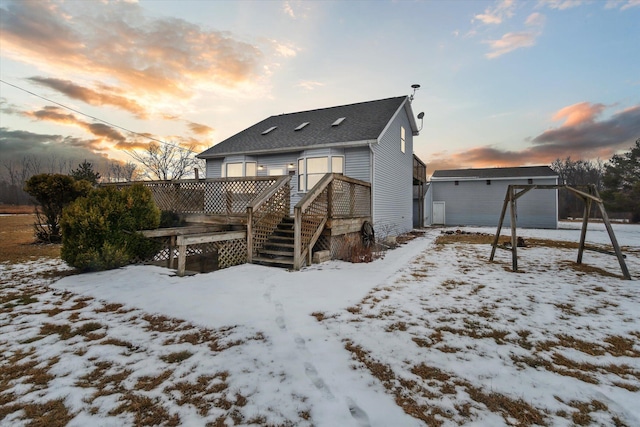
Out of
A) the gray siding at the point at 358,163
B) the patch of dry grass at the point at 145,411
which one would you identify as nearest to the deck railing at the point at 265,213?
the gray siding at the point at 358,163

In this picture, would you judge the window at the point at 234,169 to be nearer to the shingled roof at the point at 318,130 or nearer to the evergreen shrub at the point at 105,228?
the shingled roof at the point at 318,130

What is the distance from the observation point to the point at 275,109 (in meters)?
18.8

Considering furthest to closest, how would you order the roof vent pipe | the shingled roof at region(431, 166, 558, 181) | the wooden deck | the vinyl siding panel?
the shingled roof at region(431, 166, 558, 181) → the roof vent pipe → the vinyl siding panel → the wooden deck

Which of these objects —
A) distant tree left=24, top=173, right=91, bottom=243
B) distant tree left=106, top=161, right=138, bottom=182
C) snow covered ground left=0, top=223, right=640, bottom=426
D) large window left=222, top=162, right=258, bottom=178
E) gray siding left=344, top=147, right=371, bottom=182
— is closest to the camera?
snow covered ground left=0, top=223, right=640, bottom=426

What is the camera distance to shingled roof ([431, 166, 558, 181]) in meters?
20.4

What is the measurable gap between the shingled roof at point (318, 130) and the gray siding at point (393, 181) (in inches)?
27.9

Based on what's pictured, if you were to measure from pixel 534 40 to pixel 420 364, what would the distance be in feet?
48.2

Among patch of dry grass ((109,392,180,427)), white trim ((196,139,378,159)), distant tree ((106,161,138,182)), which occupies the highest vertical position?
distant tree ((106,161,138,182))

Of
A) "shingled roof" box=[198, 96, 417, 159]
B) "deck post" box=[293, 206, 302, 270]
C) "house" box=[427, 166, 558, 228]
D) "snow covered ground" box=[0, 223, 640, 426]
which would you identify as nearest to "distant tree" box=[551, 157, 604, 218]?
"house" box=[427, 166, 558, 228]

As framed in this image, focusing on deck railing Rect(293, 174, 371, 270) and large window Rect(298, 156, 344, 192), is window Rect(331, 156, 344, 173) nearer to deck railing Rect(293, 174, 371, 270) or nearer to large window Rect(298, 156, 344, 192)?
large window Rect(298, 156, 344, 192)

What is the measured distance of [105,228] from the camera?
19.0 ft

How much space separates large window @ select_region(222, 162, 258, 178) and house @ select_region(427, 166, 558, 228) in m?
16.2

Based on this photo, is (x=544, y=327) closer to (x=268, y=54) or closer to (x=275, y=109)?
(x=268, y=54)

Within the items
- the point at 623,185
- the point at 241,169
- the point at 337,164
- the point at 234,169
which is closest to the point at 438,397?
the point at 337,164
